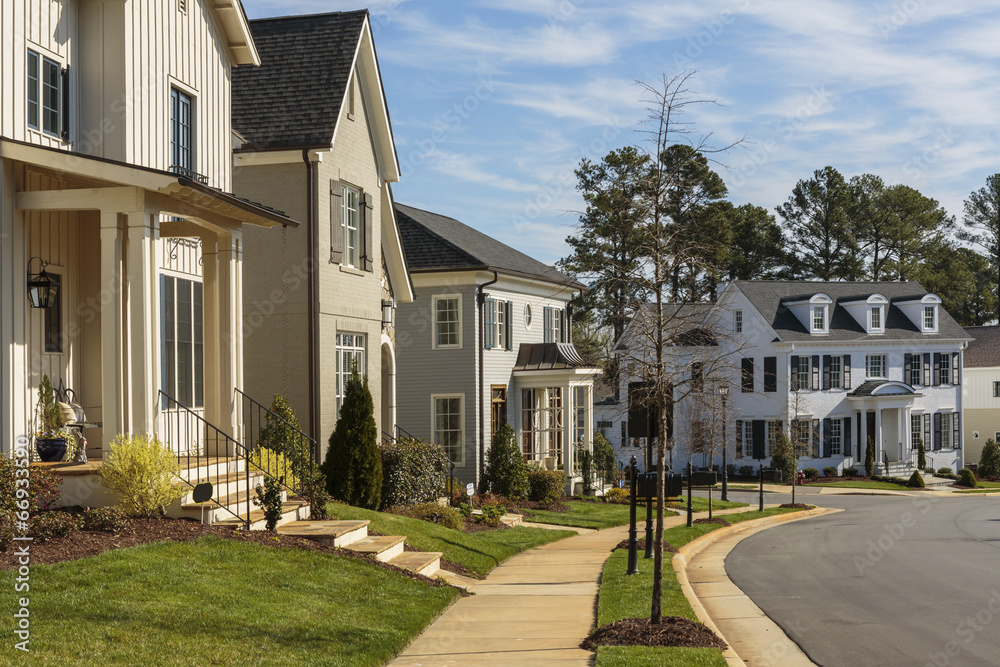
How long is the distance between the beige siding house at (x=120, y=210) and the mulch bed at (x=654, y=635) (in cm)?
589

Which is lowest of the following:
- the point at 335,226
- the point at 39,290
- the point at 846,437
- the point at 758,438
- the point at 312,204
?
the point at 846,437

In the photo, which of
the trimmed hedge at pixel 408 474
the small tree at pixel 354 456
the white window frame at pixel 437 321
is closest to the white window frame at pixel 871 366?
the white window frame at pixel 437 321

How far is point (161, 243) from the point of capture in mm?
14578

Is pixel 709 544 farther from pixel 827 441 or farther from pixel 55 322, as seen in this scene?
pixel 827 441

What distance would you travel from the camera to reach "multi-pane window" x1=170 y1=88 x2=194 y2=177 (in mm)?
14539

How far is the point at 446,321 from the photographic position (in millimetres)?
28344

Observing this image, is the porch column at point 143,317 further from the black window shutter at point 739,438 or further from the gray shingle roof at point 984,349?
the gray shingle roof at point 984,349

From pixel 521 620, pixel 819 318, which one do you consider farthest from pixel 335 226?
pixel 819 318

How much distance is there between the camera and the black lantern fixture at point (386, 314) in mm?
22594

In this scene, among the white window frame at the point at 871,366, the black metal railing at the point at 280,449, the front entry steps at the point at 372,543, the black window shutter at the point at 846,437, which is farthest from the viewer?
the white window frame at the point at 871,366

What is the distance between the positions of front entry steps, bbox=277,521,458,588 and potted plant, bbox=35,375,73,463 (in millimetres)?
2889

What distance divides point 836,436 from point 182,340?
1550 inches

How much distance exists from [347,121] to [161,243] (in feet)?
20.3

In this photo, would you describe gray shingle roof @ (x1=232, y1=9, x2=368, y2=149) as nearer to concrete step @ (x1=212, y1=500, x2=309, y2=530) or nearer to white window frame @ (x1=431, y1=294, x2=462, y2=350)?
concrete step @ (x1=212, y1=500, x2=309, y2=530)
